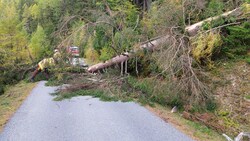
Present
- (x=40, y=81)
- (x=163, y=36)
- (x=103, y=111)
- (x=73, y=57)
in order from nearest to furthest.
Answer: (x=103, y=111), (x=163, y=36), (x=73, y=57), (x=40, y=81)

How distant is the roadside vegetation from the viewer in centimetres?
898

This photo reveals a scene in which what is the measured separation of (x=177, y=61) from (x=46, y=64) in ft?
26.8

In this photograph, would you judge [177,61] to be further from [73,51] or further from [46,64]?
[46,64]

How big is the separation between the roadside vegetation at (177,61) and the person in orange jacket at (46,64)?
77cm

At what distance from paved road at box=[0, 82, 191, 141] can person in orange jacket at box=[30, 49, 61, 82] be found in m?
4.37

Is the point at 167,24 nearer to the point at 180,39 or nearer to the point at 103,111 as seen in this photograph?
the point at 180,39

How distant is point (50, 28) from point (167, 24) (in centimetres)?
2323

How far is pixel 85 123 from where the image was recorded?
7602 mm

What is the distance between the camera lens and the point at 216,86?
32.8 feet

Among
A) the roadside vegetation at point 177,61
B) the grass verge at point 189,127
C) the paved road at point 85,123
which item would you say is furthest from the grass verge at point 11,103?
the grass verge at point 189,127

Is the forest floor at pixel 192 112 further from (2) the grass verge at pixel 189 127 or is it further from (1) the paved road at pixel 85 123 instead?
(1) the paved road at pixel 85 123

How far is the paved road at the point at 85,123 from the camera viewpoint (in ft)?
21.5

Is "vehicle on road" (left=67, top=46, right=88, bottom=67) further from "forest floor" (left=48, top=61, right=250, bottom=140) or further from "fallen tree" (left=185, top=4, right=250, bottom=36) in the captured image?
"fallen tree" (left=185, top=4, right=250, bottom=36)

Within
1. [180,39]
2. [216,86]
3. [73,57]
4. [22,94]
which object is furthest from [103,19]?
[216,86]
